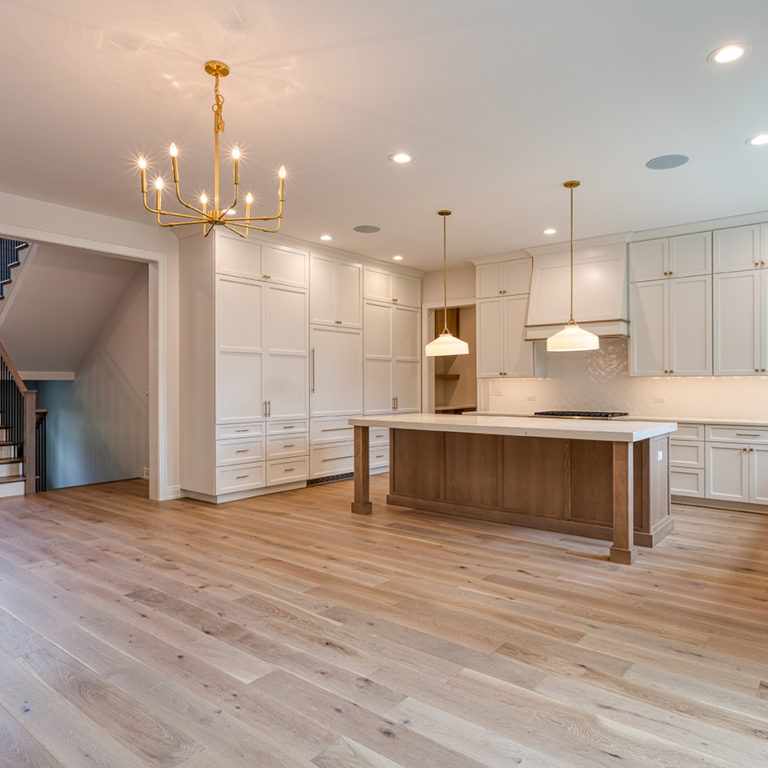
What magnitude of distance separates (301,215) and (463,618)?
3.83 m

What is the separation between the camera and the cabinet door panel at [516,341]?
6645 millimetres

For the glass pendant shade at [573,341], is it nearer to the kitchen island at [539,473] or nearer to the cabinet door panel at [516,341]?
the kitchen island at [539,473]

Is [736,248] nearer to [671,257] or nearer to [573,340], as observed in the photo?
[671,257]

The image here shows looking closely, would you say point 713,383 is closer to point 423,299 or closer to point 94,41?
point 423,299

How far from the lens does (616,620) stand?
277cm

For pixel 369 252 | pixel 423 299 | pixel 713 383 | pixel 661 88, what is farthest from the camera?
pixel 423 299

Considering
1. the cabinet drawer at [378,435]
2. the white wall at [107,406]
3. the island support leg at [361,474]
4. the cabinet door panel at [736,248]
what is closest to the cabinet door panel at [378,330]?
the cabinet drawer at [378,435]

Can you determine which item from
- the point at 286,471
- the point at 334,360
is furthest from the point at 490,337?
the point at 286,471

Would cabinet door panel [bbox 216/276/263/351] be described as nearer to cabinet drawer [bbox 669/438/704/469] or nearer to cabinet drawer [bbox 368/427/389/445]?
cabinet drawer [bbox 368/427/389/445]

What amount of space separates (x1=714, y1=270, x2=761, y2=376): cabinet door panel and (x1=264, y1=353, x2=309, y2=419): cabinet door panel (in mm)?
4126

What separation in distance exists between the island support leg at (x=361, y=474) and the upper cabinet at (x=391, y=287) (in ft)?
8.40

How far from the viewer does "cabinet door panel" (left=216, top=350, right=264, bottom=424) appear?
545cm

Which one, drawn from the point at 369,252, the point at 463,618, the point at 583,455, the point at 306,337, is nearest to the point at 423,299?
the point at 369,252

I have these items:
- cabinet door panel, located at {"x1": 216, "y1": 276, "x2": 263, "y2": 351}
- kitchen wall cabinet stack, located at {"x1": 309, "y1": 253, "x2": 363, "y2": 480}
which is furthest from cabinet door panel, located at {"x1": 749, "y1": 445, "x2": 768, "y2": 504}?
cabinet door panel, located at {"x1": 216, "y1": 276, "x2": 263, "y2": 351}
